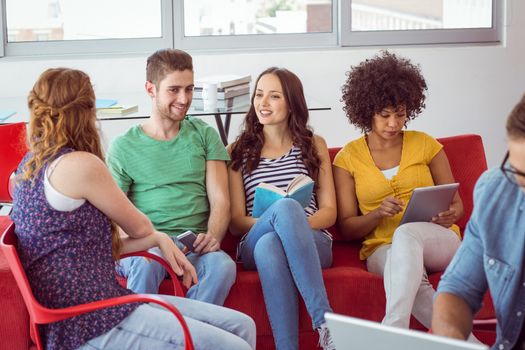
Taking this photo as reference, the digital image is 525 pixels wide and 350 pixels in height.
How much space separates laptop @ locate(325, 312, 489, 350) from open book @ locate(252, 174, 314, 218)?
1490 mm

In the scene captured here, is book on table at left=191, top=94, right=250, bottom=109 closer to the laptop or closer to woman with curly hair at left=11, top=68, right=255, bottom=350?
woman with curly hair at left=11, top=68, right=255, bottom=350

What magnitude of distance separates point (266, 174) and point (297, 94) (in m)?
0.35

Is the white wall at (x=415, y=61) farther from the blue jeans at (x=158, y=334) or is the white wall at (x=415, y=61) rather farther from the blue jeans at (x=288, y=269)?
the blue jeans at (x=158, y=334)

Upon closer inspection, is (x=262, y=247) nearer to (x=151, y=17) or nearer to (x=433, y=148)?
(x=433, y=148)

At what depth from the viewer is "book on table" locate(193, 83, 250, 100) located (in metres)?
4.10

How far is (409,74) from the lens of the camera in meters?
3.50

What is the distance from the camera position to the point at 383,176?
3.38m

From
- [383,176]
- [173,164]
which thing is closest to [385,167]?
[383,176]

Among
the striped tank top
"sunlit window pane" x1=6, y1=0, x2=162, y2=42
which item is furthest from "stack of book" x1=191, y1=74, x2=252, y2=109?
"sunlit window pane" x1=6, y1=0, x2=162, y2=42

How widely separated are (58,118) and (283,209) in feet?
3.22

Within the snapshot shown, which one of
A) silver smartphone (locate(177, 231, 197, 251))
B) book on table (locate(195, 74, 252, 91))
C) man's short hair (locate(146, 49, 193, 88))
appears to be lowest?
silver smartphone (locate(177, 231, 197, 251))

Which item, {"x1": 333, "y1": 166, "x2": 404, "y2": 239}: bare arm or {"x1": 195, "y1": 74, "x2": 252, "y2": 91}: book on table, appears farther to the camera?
{"x1": 195, "y1": 74, "x2": 252, "y2": 91}: book on table

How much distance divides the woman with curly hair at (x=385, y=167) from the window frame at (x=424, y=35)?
6.14ft

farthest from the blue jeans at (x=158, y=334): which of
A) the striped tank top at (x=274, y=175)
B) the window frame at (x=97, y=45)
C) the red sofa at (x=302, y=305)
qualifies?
the window frame at (x=97, y=45)
